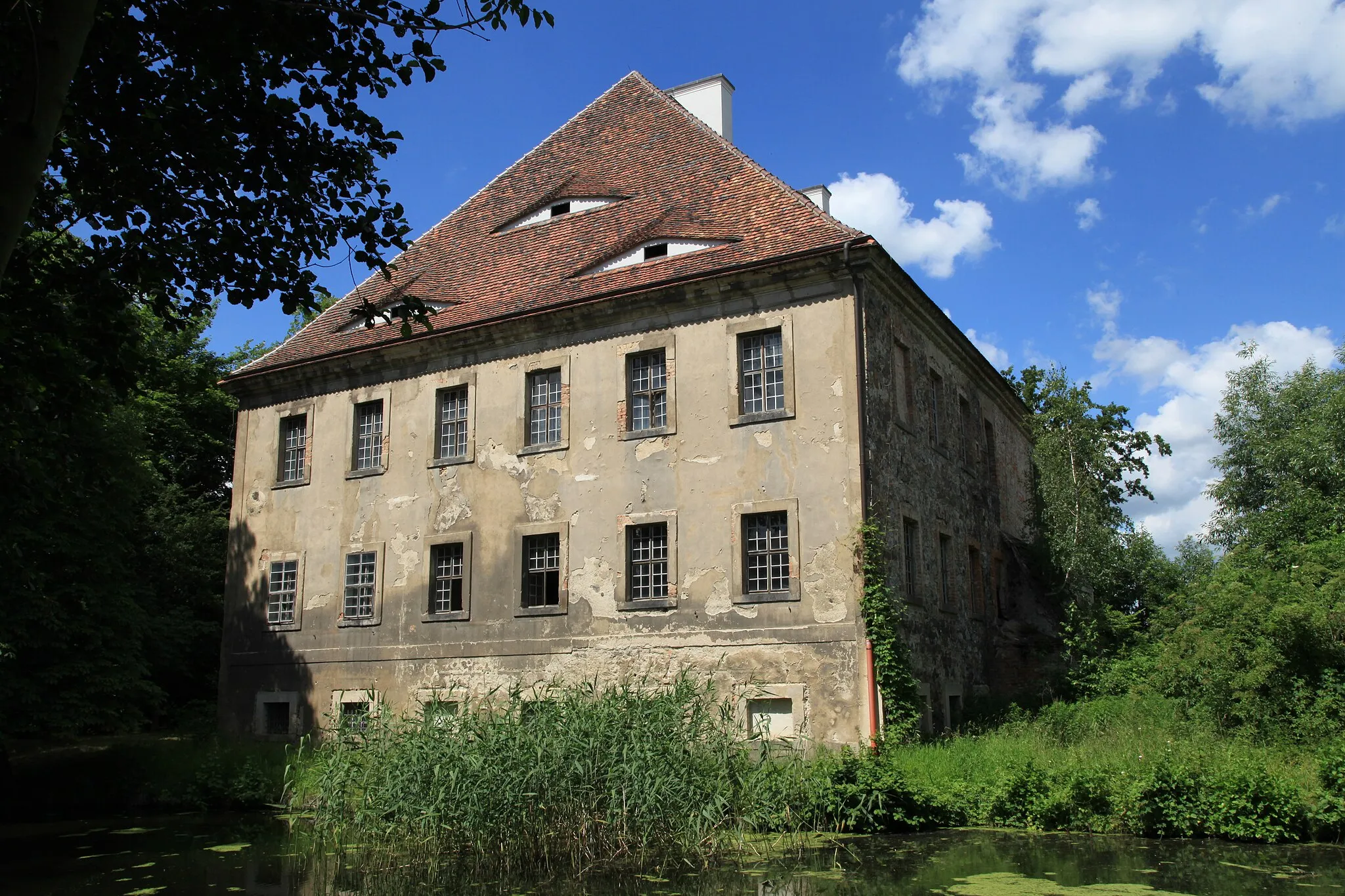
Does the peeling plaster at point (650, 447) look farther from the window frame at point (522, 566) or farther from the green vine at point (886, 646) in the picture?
the green vine at point (886, 646)

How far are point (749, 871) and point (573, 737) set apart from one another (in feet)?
7.32

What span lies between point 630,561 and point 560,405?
11.2 feet

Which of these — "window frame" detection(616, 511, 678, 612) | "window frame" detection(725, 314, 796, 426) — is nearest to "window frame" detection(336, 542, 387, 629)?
"window frame" detection(616, 511, 678, 612)

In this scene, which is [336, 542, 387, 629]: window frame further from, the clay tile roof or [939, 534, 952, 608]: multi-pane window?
[939, 534, 952, 608]: multi-pane window

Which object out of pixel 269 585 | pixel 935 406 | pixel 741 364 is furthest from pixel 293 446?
pixel 935 406

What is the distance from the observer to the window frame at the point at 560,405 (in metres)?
20.3

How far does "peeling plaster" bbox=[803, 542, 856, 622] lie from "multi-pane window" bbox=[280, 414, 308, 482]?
12.0 meters

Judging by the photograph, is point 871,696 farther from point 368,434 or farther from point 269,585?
point 269,585

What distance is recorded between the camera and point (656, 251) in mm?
20422

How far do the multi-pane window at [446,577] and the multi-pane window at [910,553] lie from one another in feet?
27.0

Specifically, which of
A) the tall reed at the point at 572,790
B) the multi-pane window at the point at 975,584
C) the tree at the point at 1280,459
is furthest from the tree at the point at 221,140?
the tree at the point at 1280,459

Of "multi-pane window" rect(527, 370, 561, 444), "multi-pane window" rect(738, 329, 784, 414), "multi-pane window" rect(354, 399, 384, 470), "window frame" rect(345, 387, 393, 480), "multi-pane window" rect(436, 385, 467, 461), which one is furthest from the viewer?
"multi-pane window" rect(354, 399, 384, 470)

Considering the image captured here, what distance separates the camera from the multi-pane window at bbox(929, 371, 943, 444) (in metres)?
21.2

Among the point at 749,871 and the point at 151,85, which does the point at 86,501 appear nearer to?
the point at 151,85
